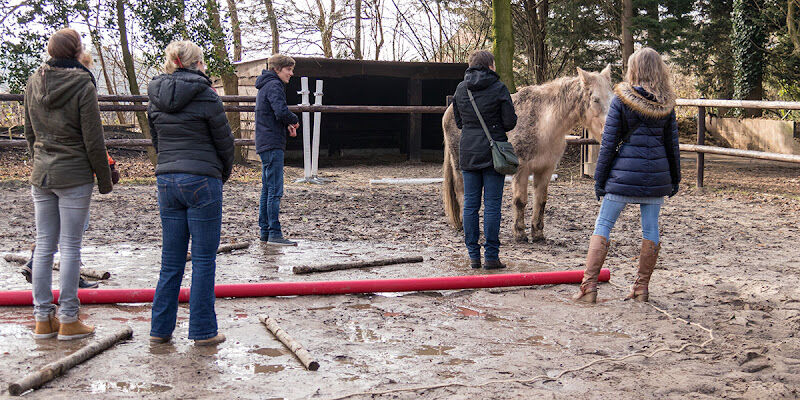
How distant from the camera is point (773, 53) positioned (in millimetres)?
16250

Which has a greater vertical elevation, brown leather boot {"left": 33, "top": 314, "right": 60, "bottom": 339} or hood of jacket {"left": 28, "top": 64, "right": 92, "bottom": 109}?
hood of jacket {"left": 28, "top": 64, "right": 92, "bottom": 109}

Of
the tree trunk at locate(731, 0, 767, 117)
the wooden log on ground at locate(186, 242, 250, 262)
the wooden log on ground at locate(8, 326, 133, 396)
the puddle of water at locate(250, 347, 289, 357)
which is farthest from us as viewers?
the tree trunk at locate(731, 0, 767, 117)

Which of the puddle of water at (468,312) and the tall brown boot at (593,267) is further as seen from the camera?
the tall brown boot at (593,267)

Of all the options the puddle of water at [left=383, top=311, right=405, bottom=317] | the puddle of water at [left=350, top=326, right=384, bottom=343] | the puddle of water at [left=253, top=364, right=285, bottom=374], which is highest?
the puddle of water at [left=383, top=311, right=405, bottom=317]

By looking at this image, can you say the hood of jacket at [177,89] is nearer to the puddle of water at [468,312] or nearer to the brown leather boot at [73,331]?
the brown leather boot at [73,331]

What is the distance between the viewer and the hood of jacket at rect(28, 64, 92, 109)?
148 inches

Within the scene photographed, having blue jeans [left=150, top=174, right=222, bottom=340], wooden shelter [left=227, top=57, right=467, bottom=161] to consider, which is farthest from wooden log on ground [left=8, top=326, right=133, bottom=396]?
wooden shelter [left=227, top=57, right=467, bottom=161]

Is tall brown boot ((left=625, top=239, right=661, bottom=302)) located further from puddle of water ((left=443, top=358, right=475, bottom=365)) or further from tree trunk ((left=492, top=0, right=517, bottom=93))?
tree trunk ((left=492, top=0, right=517, bottom=93))

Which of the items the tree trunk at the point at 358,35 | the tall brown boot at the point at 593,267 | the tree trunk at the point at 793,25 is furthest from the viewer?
the tree trunk at the point at 358,35

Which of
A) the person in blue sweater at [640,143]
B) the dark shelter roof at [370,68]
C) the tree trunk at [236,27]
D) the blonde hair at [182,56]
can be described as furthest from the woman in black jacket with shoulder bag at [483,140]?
the tree trunk at [236,27]

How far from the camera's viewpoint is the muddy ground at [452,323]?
3273 mm

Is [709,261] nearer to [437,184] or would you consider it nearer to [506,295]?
[506,295]

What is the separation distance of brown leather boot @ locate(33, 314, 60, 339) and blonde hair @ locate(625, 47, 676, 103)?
3.71 metres

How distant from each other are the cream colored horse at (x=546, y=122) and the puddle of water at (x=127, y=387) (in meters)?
4.35
